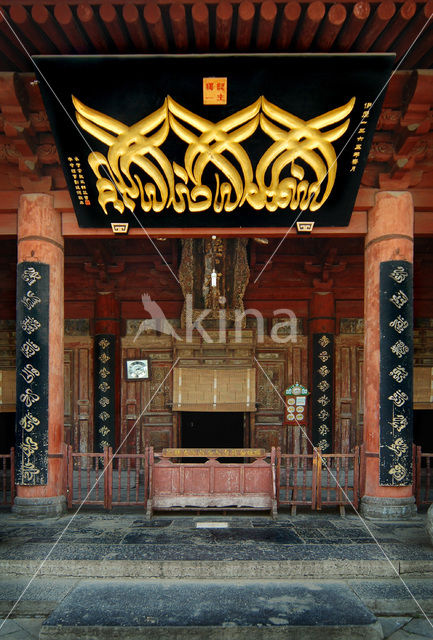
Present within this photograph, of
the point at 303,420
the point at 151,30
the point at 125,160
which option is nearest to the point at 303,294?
the point at 303,420

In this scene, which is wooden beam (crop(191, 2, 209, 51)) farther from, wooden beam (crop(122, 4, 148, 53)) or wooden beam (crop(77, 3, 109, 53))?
wooden beam (crop(77, 3, 109, 53))

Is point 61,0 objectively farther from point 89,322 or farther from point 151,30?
point 89,322

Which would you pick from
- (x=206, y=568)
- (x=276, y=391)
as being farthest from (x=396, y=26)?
(x=276, y=391)

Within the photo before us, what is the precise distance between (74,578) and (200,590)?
4.29 feet

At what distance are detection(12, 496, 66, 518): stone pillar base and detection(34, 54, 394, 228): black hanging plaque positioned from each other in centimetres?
370

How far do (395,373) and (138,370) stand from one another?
5.40 m

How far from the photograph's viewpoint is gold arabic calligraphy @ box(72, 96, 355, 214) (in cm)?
580

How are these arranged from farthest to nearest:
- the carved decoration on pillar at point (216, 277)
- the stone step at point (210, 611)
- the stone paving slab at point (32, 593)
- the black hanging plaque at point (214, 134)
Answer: the carved decoration on pillar at point (216, 277) → the black hanging plaque at point (214, 134) → the stone paving slab at point (32, 593) → the stone step at point (210, 611)

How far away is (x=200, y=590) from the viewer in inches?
181

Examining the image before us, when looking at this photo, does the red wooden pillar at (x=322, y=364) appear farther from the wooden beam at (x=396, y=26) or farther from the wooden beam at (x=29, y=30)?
the wooden beam at (x=29, y=30)

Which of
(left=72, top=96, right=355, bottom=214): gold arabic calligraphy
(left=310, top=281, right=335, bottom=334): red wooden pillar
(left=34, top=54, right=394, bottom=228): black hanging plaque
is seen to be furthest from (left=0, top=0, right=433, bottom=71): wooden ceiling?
(left=310, top=281, right=335, bottom=334): red wooden pillar

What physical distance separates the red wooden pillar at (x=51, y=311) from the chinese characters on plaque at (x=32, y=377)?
0.06 m

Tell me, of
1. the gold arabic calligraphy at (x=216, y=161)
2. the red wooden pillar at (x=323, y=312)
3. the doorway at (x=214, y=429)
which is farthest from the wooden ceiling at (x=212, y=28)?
the doorway at (x=214, y=429)

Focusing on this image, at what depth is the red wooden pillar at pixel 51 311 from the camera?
642cm
